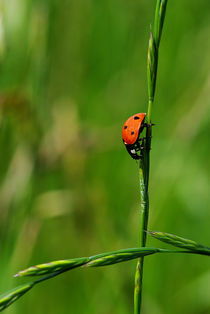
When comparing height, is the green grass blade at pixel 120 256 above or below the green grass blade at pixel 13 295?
above

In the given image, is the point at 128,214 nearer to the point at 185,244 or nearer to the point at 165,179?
the point at 165,179

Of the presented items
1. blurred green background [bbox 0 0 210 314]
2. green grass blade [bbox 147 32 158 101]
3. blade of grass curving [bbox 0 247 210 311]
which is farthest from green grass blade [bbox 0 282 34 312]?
blurred green background [bbox 0 0 210 314]

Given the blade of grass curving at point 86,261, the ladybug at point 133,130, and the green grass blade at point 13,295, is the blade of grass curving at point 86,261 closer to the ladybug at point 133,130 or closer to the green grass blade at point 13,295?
the green grass blade at point 13,295

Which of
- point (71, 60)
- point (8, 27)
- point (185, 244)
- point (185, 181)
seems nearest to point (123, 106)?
point (71, 60)

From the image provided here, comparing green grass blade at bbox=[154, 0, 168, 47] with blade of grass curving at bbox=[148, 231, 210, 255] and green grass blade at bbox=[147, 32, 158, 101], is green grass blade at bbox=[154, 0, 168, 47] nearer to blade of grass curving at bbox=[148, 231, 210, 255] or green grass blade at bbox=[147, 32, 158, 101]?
green grass blade at bbox=[147, 32, 158, 101]

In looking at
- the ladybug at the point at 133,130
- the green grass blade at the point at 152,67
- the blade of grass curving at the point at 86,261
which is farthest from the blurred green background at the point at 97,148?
the blade of grass curving at the point at 86,261

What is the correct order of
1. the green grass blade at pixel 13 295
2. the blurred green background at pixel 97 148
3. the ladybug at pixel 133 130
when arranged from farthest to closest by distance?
the blurred green background at pixel 97 148 → the ladybug at pixel 133 130 → the green grass blade at pixel 13 295
